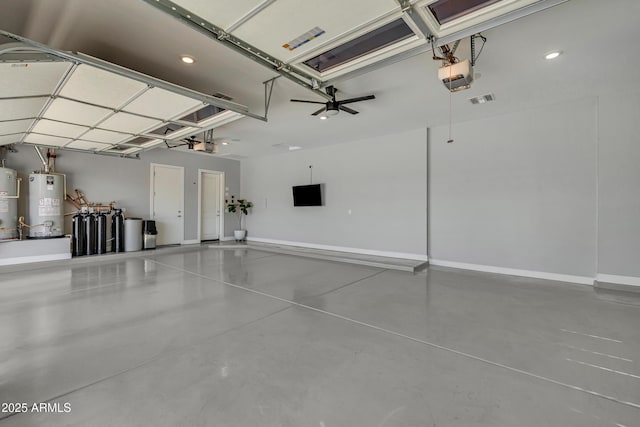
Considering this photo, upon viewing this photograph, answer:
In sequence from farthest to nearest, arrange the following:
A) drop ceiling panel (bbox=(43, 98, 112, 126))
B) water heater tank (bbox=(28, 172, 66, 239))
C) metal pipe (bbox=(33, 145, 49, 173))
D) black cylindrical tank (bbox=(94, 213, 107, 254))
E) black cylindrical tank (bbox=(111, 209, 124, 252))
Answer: black cylindrical tank (bbox=(111, 209, 124, 252)) < black cylindrical tank (bbox=(94, 213, 107, 254)) < metal pipe (bbox=(33, 145, 49, 173)) < water heater tank (bbox=(28, 172, 66, 239)) < drop ceiling panel (bbox=(43, 98, 112, 126))

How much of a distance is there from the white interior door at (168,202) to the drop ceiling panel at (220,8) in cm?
675

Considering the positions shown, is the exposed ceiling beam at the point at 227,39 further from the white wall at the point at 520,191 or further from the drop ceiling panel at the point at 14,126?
the white wall at the point at 520,191

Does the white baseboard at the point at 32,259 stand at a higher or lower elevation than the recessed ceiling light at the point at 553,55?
lower

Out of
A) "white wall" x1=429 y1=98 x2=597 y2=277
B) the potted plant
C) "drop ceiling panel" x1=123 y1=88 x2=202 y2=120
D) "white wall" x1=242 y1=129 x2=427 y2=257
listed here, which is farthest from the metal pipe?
"white wall" x1=429 y1=98 x2=597 y2=277

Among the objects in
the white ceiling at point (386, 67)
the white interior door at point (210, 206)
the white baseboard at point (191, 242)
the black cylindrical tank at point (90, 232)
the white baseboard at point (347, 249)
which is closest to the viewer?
the white ceiling at point (386, 67)

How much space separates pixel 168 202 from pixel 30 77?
5806 mm

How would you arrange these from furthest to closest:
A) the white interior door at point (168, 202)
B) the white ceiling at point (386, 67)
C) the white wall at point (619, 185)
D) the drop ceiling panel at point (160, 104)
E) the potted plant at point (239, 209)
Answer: the potted plant at point (239, 209) → the white interior door at point (168, 202) → the white wall at point (619, 185) → the drop ceiling panel at point (160, 104) → the white ceiling at point (386, 67)

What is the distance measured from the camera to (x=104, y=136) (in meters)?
5.07

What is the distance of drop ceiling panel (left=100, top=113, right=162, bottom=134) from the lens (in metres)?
3.99

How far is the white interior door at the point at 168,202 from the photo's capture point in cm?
779

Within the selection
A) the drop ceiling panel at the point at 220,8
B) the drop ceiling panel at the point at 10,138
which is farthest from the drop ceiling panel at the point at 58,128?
the drop ceiling panel at the point at 220,8

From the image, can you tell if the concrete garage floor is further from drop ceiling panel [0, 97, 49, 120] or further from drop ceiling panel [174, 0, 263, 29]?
drop ceiling panel [174, 0, 263, 29]

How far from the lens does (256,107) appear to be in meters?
4.59

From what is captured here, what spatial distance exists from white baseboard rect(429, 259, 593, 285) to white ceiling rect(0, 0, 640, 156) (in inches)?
114
